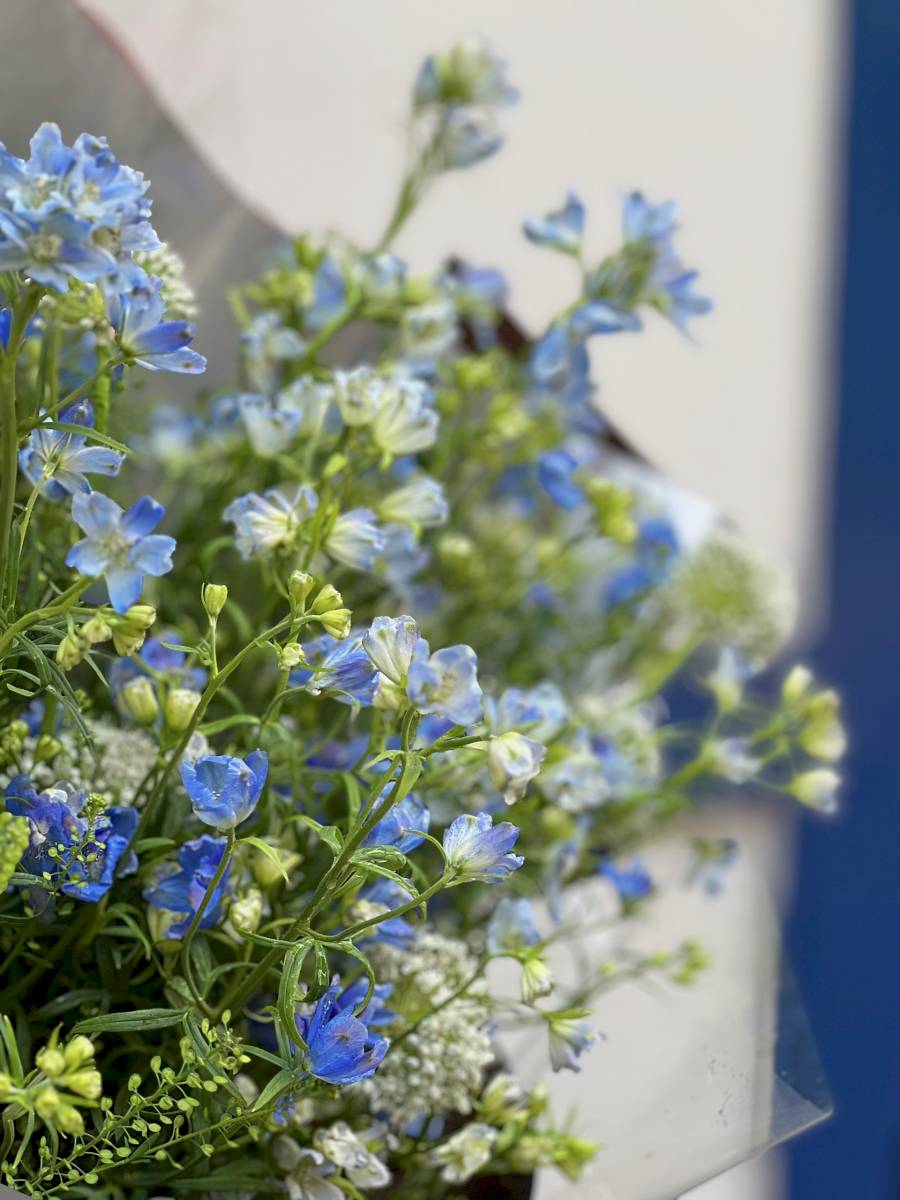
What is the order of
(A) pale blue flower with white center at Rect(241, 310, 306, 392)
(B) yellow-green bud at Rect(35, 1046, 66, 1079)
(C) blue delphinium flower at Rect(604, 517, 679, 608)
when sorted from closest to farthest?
(B) yellow-green bud at Rect(35, 1046, 66, 1079) < (A) pale blue flower with white center at Rect(241, 310, 306, 392) < (C) blue delphinium flower at Rect(604, 517, 679, 608)

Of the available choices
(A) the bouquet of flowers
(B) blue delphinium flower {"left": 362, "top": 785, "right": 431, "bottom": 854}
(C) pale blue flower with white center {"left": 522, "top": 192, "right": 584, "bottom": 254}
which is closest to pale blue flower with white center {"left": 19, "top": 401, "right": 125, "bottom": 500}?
(A) the bouquet of flowers

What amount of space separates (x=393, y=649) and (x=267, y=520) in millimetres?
97

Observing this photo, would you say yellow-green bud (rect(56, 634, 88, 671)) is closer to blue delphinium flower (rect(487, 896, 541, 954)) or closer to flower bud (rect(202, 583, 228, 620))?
flower bud (rect(202, 583, 228, 620))

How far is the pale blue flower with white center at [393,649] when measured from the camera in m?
0.30

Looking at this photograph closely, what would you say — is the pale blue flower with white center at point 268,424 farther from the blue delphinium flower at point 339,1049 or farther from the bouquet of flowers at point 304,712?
the blue delphinium flower at point 339,1049

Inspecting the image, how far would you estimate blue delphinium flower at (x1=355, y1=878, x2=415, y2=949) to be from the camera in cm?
37

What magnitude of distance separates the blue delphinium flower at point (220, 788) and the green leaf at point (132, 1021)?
0.05 meters

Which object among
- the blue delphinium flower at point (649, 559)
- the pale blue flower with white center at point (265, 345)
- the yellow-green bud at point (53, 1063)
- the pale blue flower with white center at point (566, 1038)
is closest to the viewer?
the yellow-green bud at point (53, 1063)

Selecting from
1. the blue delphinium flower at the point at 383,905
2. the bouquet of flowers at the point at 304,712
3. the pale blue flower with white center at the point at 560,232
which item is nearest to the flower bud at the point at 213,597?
the bouquet of flowers at the point at 304,712

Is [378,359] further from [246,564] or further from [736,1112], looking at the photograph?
[736,1112]

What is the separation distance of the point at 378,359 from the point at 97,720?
0.76 ft

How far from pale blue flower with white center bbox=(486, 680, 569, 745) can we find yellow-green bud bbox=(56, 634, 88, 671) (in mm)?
114

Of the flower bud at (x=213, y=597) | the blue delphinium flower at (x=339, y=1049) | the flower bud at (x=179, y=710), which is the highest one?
the flower bud at (x=213, y=597)

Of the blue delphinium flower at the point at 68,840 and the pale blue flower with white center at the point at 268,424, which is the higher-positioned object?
the pale blue flower with white center at the point at 268,424
